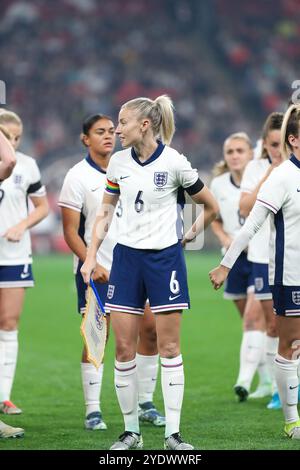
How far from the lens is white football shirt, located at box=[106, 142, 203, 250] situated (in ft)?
18.1

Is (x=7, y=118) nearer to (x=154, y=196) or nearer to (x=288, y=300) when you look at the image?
(x=154, y=196)

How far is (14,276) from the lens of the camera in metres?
7.41

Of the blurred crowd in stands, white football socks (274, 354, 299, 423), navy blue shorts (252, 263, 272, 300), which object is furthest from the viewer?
the blurred crowd in stands

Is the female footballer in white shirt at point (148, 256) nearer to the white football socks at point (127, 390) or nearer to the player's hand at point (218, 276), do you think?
the white football socks at point (127, 390)

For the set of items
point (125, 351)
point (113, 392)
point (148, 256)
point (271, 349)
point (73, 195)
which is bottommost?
point (113, 392)

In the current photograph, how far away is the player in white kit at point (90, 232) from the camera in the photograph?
6656 mm

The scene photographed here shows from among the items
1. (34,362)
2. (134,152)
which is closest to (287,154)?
(134,152)

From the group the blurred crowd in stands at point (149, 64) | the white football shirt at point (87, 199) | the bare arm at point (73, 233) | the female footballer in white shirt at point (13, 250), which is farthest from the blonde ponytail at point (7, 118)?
the blurred crowd in stands at point (149, 64)

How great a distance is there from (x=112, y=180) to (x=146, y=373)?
5.76 feet

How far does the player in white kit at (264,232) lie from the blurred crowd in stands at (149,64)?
72.0ft

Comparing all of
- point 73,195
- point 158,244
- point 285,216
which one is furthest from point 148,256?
point 73,195

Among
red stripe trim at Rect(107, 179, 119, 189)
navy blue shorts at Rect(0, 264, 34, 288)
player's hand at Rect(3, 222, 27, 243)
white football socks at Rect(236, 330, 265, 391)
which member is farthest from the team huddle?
white football socks at Rect(236, 330, 265, 391)

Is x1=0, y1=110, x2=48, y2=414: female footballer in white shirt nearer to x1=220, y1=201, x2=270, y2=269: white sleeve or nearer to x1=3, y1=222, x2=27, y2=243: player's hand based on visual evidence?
x1=3, y1=222, x2=27, y2=243: player's hand

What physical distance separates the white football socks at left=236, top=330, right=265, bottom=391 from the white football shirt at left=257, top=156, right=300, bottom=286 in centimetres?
232
